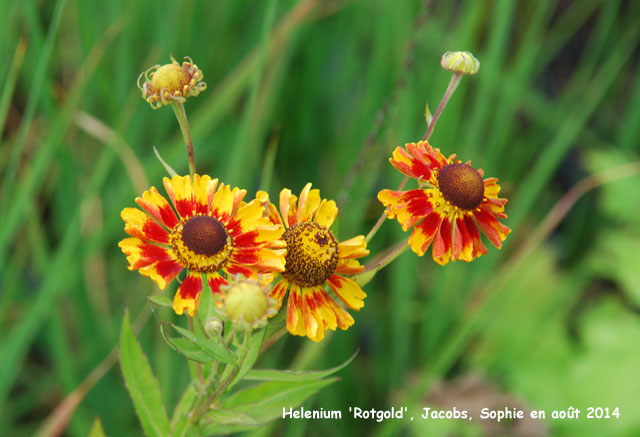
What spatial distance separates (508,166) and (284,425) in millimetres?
1313

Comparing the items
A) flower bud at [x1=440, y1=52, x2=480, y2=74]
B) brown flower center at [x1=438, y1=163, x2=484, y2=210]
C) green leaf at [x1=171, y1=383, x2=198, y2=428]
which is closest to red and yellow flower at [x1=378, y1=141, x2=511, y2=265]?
brown flower center at [x1=438, y1=163, x2=484, y2=210]

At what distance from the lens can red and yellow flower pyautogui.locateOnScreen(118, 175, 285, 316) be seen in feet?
2.48

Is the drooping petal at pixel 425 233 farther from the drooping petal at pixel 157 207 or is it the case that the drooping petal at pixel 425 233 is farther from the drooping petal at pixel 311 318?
the drooping petal at pixel 157 207

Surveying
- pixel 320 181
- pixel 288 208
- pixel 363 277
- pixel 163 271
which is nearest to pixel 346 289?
pixel 363 277

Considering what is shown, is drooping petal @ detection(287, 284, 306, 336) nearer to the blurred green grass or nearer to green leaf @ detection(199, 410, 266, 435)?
green leaf @ detection(199, 410, 266, 435)

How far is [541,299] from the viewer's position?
224 cm

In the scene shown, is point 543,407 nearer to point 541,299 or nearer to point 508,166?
point 541,299

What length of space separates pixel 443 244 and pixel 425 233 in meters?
0.03

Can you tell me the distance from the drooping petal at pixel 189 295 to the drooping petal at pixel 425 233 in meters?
0.27

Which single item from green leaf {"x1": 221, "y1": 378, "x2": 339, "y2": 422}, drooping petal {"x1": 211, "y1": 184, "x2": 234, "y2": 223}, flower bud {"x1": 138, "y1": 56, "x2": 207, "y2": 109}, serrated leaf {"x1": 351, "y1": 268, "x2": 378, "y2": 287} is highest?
flower bud {"x1": 138, "y1": 56, "x2": 207, "y2": 109}

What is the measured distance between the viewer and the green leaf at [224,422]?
2.57 feet

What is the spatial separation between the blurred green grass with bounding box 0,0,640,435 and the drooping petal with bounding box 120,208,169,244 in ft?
2.05

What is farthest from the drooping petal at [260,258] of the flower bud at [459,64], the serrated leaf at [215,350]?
the flower bud at [459,64]

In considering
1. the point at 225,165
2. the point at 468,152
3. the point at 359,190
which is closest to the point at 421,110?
the point at 468,152
